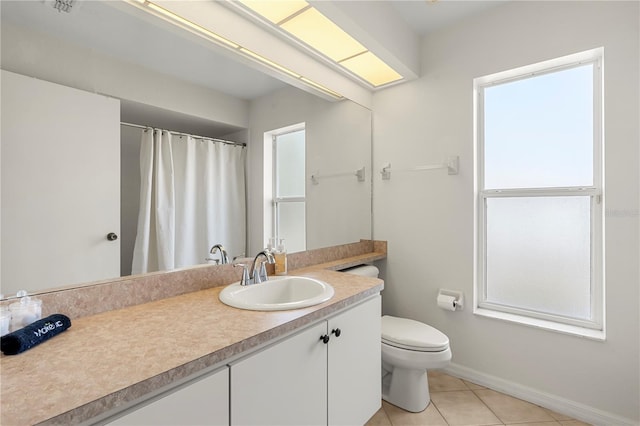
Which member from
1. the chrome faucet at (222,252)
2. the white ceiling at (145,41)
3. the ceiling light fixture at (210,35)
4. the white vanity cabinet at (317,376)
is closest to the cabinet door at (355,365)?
the white vanity cabinet at (317,376)

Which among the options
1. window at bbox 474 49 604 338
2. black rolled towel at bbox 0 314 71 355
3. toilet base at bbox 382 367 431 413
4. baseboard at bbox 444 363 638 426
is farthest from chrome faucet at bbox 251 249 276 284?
baseboard at bbox 444 363 638 426

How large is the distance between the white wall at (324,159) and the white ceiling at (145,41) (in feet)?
0.50

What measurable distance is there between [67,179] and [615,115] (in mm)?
2558

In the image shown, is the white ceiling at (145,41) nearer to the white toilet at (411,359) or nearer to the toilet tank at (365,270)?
the toilet tank at (365,270)

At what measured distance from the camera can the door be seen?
0.90 m

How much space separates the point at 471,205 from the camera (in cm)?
198

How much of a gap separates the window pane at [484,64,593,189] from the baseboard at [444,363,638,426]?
50.0 inches

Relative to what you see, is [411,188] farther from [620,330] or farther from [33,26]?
[33,26]

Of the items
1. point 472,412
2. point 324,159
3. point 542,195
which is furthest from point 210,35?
point 472,412

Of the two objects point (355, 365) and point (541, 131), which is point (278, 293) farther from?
point (541, 131)

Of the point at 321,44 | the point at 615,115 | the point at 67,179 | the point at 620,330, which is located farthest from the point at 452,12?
the point at 67,179

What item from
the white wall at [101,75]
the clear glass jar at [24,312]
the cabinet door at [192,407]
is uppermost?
the white wall at [101,75]

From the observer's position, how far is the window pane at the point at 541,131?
1.70 meters

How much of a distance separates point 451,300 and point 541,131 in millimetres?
1250
